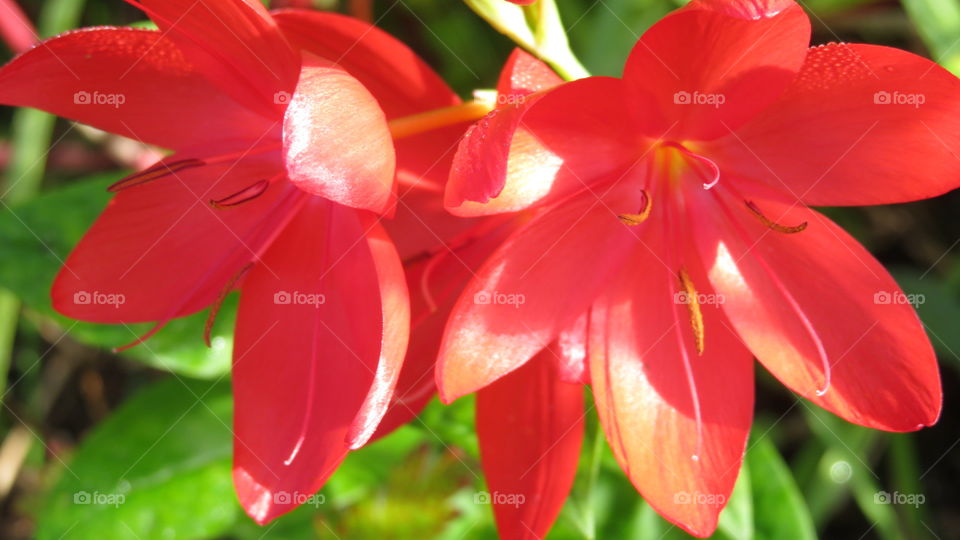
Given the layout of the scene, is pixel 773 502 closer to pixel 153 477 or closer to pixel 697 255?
pixel 697 255

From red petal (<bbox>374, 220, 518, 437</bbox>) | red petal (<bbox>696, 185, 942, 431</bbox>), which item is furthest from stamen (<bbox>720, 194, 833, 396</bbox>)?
red petal (<bbox>374, 220, 518, 437</bbox>)

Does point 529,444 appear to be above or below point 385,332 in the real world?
below

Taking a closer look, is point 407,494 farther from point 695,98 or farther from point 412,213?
point 695,98

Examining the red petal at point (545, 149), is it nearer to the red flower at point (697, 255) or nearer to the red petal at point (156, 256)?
the red flower at point (697, 255)

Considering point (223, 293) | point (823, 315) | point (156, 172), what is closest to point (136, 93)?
point (156, 172)

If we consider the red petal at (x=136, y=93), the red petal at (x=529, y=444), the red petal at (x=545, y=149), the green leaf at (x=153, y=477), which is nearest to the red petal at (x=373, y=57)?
the red petal at (x=136, y=93)
